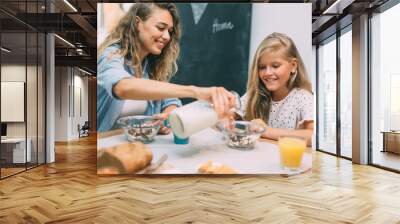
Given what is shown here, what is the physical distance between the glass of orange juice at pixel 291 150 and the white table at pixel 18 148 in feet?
14.6

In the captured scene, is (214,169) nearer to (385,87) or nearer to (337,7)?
(337,7)

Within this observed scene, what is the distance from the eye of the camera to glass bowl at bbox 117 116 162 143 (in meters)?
5.32

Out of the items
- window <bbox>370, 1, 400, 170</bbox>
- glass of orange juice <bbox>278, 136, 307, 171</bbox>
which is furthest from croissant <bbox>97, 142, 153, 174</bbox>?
window <bbox>370, 1, 400, 170</bbox>

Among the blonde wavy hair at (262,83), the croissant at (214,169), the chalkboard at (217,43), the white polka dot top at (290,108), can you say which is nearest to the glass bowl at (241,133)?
Answer: the blonde wavy hair at (262,83)

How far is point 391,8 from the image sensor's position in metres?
6.44

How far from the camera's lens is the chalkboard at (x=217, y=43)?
213 inches

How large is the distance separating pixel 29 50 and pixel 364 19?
6.39m

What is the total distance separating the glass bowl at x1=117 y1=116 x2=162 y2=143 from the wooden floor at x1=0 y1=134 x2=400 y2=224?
0.66 meters

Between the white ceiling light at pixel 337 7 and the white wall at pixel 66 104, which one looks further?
the white wall at pixel 66 104

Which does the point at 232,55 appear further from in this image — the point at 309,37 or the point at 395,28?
the point at 395,28

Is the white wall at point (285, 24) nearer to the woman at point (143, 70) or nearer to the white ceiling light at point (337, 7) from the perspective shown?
the white ceiling light at point (337, 7)

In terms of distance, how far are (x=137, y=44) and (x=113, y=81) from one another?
0.67m

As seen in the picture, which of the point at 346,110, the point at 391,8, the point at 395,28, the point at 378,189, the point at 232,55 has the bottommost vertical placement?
the point at 378,189

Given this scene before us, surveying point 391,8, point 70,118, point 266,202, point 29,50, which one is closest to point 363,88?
point 391,8
